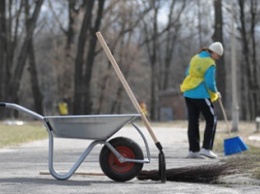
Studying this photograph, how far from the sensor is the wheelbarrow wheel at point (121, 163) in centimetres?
793

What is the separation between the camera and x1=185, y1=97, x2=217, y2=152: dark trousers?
1181 centimetres

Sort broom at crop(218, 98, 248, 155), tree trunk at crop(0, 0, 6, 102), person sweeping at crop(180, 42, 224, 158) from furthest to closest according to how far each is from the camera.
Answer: tree trunk at crop(0, 0, 6, 102) → broom at crop(218, 98, 248, 155) → person sweeping at crop(180, 42, 224, 158)

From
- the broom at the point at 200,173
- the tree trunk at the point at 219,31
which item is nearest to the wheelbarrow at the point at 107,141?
the broom at the point at 200,173

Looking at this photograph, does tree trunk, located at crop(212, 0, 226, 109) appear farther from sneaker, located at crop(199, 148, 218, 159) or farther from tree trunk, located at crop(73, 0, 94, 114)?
sneaker, located at crop(199, 148, 218, 159)

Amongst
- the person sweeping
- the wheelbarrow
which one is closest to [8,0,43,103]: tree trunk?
the person sweeping

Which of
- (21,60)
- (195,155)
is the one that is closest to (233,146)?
(195,155)

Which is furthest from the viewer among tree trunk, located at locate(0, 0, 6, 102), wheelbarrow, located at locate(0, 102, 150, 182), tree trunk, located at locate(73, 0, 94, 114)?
tree trunk, located at locate(73, 0, 94, 114)

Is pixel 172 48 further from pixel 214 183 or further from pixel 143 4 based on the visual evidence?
pixel 214 183

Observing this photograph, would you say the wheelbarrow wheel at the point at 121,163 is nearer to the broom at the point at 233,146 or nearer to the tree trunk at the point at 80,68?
the broom at the point at 233,146

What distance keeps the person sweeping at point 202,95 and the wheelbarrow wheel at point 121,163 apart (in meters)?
3.90

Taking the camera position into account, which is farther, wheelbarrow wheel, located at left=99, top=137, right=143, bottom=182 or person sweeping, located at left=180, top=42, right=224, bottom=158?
person sweeping, located at left=180, top=42, right=224, bottom=158

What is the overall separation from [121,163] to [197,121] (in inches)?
172

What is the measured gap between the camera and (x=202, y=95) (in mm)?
11828

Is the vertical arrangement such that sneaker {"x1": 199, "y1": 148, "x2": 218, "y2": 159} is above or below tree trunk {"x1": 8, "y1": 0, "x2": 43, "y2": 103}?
below
